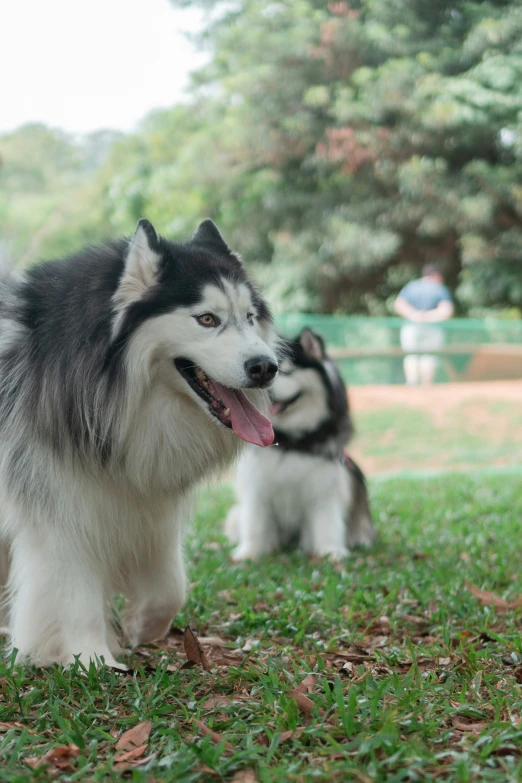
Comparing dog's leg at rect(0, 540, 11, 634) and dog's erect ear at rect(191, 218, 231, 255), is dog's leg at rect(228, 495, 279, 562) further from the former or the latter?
dog's erect ear at rect(191, 218, 231, 255)

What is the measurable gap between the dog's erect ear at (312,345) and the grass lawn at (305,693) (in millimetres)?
1477

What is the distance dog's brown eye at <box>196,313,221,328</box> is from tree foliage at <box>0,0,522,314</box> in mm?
16076

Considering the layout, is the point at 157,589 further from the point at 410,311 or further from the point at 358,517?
the point at 410,311

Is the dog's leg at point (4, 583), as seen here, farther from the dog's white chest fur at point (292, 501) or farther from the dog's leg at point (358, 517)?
the dog's leg at point (358, 517)

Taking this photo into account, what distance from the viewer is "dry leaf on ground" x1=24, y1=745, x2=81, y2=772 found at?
233cm

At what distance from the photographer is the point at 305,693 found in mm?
2836

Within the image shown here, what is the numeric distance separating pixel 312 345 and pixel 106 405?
Result: 9.32ft

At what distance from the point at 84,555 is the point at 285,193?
59.2 feet

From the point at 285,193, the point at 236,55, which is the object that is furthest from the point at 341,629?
the point at 236,55

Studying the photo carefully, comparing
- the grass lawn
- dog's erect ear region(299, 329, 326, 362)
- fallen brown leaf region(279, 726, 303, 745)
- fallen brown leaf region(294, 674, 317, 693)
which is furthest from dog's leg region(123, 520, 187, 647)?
dog's erect ear region(299, 329, 326, 362)

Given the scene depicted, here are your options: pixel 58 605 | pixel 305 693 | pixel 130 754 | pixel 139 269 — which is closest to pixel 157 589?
pixel 58 605

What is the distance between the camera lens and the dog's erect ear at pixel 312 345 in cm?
576

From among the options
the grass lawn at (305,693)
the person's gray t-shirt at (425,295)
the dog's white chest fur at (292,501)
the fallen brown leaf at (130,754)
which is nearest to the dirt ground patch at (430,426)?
the person's gray t-shirt at (425,295)

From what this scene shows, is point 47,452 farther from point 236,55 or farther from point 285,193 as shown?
point 236,55
